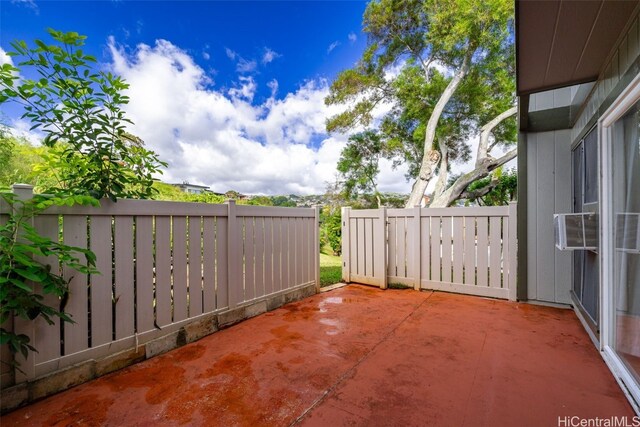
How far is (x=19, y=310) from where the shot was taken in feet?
4.90

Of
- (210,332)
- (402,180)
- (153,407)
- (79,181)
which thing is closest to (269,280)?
(210,332)

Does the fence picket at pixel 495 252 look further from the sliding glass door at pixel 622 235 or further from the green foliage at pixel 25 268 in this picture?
the green foliage at pixel 25 268

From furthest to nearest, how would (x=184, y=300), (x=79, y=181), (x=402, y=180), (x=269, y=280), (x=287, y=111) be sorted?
(x=402, y=180), (x=287, y=111), (x=269, y=280), (x=184, y=300), (x=79, y=181)

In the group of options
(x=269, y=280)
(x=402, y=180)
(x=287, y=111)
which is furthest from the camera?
(x=402, y=180)

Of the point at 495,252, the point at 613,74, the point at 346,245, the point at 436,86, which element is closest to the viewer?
the point at 613,74

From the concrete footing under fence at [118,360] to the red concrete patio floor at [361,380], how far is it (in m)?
0.06

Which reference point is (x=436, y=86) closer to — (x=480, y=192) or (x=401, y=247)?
(x=480, y=192)

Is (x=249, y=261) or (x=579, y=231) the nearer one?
(x=579, y=231)

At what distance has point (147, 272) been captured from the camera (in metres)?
2.24

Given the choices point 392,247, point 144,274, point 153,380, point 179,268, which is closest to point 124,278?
point 144,274

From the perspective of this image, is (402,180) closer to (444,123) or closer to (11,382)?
(444,123)

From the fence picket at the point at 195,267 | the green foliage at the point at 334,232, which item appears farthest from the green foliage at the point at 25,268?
the green foliage at the point at 334,232

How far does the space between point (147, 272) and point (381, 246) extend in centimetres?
323

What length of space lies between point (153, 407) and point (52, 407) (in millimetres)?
590
